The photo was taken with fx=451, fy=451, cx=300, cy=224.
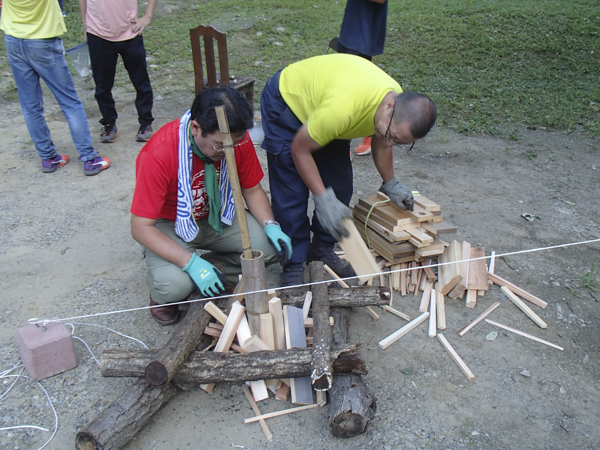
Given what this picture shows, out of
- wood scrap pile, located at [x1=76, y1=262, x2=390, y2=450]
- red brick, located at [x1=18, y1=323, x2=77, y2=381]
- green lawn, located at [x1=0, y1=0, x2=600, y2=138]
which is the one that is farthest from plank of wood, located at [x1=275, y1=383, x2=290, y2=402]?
green lawn, located at [x1=0, y1=0, x2=600, y2=138]

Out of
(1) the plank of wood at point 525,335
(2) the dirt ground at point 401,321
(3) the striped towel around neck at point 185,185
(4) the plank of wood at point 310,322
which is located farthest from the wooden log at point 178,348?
(1) the plank of wood at point 525,335

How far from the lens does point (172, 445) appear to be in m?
2.13

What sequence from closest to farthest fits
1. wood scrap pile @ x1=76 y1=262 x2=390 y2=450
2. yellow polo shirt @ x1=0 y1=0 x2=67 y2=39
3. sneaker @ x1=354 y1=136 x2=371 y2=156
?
wood scrap pile @ x1=76 y1=262 x2=390 y2=450
yellow polo shirt @ x1=0 y1=0 x2=67 y2=39
sneaker @ x1=354 y1=136 x2=371 y2=156

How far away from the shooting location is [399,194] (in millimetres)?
3088

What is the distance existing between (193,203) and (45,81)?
8.63 ft

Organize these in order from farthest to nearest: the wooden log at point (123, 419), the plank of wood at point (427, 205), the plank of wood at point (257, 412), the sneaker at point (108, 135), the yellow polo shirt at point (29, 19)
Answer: the sneaker at point (108, 135) → the yellow polo shirt at point (29, 19) → the plank of wood at point (427, 205) → the plank of wood at point (257, 412) → the wooden log at point (123, 419)

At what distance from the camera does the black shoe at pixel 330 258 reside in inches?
127

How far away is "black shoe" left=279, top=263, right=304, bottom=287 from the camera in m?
3.06

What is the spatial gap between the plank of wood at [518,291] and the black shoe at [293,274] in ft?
4.46

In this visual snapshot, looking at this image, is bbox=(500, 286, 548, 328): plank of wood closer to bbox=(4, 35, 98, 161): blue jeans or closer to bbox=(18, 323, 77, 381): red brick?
bbox=(18, 323, 77, 381): red brick

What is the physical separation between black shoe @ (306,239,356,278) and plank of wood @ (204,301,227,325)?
1.01 metres

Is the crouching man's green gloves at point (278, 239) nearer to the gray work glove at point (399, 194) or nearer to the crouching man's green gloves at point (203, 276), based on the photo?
the crouching man's green gloves at point (203, 276)

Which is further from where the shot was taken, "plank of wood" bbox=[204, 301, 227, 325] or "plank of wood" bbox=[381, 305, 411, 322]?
"plank of wood" bbox=[381, 305, 411, 322]

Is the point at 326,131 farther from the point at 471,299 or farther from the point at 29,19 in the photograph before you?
the point at 29,19
